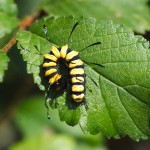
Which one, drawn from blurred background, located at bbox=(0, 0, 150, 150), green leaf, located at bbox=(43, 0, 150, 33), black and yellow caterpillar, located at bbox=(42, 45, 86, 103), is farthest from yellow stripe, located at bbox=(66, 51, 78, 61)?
blurred background, located at bbox=(0, 0, 150, 150)

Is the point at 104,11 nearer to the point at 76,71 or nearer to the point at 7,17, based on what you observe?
the point at 7,17

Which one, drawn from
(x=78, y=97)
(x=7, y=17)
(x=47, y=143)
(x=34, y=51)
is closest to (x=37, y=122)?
Result: (x=47, y=143)

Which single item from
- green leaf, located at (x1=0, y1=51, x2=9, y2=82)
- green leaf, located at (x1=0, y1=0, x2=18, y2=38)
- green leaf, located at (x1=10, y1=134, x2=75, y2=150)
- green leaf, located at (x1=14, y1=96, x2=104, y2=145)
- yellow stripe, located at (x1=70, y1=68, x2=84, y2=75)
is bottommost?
green leaf, located at (x1=10, y1=134, x2=75, y2=150)

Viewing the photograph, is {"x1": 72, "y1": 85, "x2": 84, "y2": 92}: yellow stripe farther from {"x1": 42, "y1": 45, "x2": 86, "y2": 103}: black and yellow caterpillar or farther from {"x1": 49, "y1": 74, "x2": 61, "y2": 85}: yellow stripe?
{"x1": 49, "y1": 74, "x2": 61, "y2": 85}: yellow stripe

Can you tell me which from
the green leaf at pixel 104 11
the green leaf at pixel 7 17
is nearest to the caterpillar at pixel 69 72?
the green leaf at pixel 7 17

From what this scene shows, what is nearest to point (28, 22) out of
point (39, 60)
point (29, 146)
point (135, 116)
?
point (39, 60)

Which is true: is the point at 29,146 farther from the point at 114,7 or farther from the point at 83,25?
the point at 83,25
